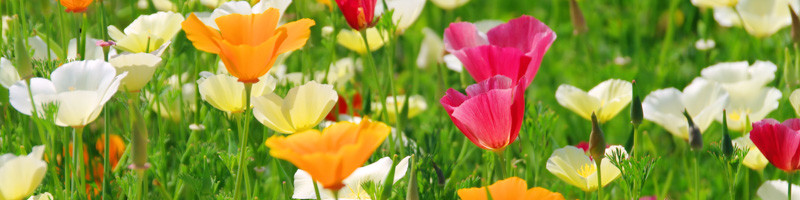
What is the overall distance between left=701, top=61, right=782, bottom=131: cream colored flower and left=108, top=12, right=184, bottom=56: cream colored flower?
0.81 m

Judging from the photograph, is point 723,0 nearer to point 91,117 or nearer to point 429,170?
point 429,170

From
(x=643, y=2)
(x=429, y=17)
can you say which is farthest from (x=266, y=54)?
(x=643, y=2)

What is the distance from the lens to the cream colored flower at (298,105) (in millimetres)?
1004

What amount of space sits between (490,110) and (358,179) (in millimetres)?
198

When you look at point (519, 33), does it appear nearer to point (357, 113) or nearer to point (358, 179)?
point (358, 179)

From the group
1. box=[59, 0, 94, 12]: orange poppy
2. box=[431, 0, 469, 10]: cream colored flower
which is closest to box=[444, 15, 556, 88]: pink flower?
box=[59, 0, 94, 12]: orange poppy

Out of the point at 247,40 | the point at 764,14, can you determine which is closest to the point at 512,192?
the point at 247,40

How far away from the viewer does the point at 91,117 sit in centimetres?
93

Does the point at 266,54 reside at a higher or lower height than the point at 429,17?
higher

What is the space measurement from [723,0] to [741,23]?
164 millimetres

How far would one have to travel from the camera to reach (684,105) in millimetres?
1351

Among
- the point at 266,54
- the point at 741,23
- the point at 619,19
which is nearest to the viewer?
the point at 266,54

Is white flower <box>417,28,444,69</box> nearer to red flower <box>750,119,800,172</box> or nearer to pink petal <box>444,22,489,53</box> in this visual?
pink petal <box>444,22,489,53</box>

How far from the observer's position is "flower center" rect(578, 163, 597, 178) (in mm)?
1102
